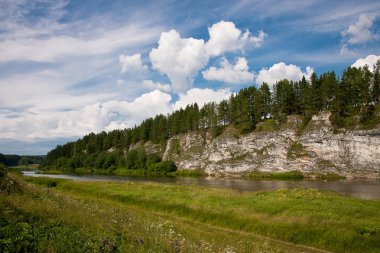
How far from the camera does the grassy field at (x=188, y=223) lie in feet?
36.9

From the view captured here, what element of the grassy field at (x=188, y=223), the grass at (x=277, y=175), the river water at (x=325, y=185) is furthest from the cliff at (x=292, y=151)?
the grassy field at (x=188, y=223)

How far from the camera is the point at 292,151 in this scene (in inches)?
4370

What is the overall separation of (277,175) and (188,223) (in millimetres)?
81606

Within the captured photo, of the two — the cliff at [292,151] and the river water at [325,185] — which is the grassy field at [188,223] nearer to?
the river water at [325,185]

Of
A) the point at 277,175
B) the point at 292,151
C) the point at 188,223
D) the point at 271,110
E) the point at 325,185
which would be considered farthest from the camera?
the point at 271,110

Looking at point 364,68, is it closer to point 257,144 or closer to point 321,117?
point 321,117

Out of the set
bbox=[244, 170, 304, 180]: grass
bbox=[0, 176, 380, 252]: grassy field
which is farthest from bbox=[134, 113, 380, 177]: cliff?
bbox=[0, 176, 380, 252]: grassy field

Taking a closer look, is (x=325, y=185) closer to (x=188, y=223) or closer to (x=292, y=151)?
(x=292, y=151)

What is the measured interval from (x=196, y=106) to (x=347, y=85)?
79.7m

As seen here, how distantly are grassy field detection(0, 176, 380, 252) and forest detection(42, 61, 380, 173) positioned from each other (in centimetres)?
8629

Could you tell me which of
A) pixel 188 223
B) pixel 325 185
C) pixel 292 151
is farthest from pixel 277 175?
pixel 188 223

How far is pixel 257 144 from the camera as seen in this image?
12344 centimetres

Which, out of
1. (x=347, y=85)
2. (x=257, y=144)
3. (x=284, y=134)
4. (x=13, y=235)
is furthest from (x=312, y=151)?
(x=13, y=235)

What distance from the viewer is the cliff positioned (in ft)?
317
